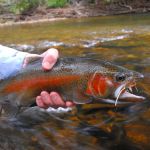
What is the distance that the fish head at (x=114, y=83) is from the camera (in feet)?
5.54

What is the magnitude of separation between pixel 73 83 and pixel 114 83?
1.50 ft

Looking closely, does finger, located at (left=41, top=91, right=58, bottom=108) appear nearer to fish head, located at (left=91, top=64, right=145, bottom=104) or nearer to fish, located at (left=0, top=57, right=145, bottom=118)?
fish, located at (left=0, top=57, right=145, bottom=118)

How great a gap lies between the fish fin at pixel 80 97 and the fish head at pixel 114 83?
79mm

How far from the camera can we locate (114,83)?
173 centimetres

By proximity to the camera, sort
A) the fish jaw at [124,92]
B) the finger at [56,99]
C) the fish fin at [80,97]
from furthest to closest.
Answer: the finger at [56,99]
the fish fin at [80,97]
the fish jaw at [124,92]

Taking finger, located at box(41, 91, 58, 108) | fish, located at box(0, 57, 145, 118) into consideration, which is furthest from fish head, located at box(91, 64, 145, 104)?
finger, located at box(41, 91, 58, 108)

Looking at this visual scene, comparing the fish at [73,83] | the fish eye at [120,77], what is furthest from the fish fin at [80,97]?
the fish eye at [120,77]

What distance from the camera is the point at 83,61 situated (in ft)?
6.32

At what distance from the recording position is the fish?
5.62ft

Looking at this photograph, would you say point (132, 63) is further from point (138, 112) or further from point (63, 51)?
point (63, 51)

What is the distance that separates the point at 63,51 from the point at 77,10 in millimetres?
18790

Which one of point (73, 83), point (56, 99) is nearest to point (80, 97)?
point (73, 83)

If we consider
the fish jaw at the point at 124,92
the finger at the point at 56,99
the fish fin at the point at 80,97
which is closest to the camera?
the fish jaw at the point at 124,92

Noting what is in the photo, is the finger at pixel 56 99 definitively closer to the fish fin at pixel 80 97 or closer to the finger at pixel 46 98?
the finger at pixel 46 98
